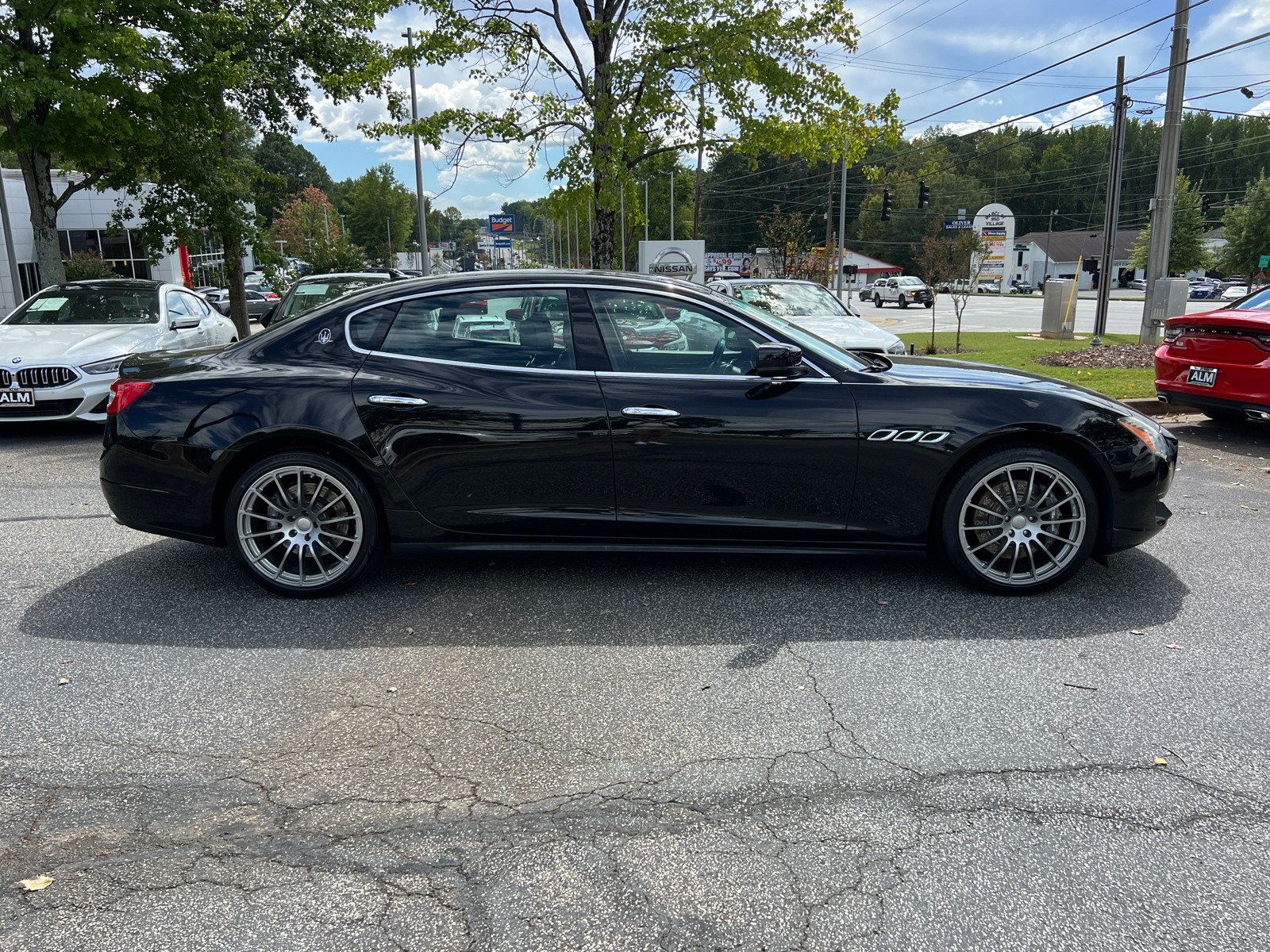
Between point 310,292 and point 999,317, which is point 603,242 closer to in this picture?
point 310,292

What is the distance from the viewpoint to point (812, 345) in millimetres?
4742

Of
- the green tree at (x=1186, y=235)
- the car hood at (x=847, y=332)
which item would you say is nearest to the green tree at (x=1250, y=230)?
the green tree at (x=1186, y=235)

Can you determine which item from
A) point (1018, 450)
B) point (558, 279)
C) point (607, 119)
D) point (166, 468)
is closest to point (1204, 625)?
point (1018, 450)

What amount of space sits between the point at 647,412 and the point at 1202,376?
6.31 metres

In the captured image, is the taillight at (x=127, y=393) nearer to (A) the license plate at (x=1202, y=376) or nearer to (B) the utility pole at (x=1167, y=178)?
(A) the license plate at (x=1202, y=376)

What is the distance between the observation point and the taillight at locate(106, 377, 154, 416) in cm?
471

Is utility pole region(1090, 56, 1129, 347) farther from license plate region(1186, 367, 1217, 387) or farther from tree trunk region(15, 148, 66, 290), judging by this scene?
tree trunk region(15, 148, 66, 290)

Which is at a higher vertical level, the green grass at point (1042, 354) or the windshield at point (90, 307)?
the windshield at point (90, 307)

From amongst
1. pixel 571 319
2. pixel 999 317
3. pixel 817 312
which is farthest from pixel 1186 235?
pixel 571 319

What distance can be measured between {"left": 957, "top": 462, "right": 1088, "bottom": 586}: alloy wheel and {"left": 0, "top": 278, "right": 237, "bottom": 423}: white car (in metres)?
5.77

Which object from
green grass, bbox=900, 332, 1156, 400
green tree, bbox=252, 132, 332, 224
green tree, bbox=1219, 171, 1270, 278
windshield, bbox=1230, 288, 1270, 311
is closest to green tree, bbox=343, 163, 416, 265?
green tree, bbox=252, 132, 332, 224

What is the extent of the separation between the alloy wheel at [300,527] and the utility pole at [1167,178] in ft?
50.3

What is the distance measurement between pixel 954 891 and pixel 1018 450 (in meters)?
2.63

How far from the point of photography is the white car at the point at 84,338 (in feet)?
28.7
